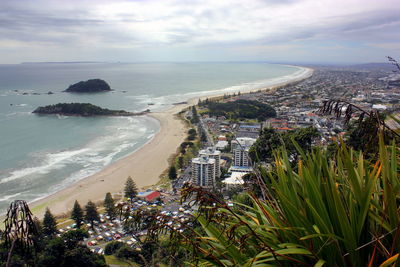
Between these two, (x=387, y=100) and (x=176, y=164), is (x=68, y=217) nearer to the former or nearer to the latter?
(x=176, y=164)

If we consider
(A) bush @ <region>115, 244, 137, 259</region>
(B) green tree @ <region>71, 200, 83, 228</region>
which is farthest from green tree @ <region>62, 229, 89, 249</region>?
(B) green tree @ <region>71, 200, 83, 228</region>

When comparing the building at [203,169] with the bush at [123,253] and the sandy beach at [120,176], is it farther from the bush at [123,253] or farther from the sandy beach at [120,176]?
the bush at [123,253]

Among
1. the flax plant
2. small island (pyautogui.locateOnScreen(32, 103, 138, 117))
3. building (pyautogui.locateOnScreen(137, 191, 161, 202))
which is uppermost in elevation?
the flax plant

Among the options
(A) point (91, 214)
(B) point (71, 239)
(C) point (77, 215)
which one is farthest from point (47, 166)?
(B) point (71, 239)

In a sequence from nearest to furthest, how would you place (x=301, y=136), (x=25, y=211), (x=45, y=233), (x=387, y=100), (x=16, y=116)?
(x=25, y=211)
(x=301, y=136)
(x=45, y=233)
(x=16, y=116)
(x=387, y=100)

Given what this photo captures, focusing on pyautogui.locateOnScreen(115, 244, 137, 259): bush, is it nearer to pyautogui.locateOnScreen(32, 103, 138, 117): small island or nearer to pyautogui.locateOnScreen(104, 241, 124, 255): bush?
pyautogui.locateOnScreen(104, 241, 124, 255): bush

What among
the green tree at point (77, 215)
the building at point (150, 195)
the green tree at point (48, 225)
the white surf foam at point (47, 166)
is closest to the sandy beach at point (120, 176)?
the green tree at point (77, 215)

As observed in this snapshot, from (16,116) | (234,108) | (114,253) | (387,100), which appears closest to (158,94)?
(234,108)

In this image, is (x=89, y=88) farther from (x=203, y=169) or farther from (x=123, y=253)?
(x=123, y=253)
